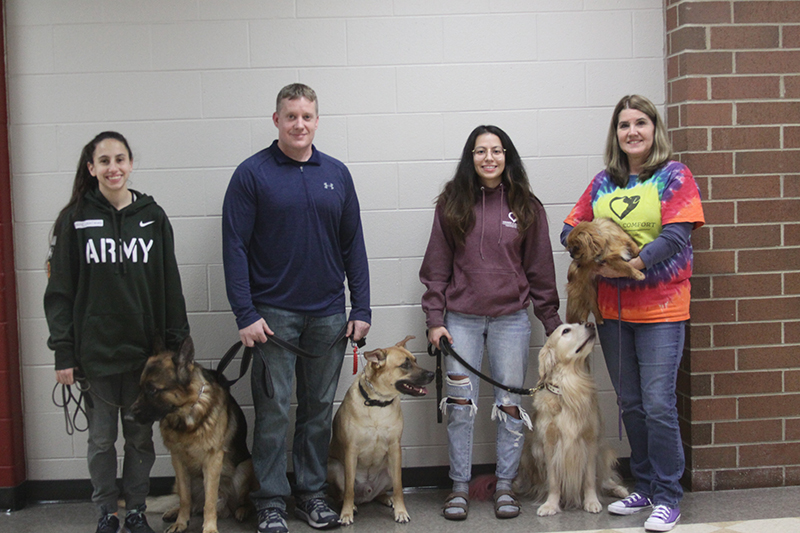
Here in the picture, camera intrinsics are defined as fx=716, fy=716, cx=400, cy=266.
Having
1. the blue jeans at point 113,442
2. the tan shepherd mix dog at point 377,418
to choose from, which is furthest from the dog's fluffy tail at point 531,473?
the blue jeans at point 113,442

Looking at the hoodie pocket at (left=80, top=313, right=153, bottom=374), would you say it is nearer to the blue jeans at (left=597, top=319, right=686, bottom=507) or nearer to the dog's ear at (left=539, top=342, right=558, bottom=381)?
the dog's ear at (left=539, top=342, right=558, bottom=381)

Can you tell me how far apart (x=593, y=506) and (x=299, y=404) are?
4.71ft

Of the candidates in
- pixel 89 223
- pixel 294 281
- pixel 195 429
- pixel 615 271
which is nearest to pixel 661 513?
pixel 615 271

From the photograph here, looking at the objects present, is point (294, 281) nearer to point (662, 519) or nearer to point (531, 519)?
point (531, 519)

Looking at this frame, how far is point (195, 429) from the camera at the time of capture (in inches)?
120

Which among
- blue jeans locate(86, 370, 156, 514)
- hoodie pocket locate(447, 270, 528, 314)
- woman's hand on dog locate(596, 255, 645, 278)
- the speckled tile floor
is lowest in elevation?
the speckled tile floor

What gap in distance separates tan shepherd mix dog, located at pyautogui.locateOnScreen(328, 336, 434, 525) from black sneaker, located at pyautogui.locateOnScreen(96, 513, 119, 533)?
0.99 m

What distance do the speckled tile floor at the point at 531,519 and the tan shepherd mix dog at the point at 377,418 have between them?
142 millimetres

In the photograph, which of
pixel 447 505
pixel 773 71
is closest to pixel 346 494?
pixel 447 505

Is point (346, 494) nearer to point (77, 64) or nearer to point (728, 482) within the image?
point (728, 482)

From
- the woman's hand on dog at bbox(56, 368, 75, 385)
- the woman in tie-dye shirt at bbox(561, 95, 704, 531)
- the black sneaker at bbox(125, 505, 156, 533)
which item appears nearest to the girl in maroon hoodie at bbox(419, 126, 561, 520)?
the woman in tie-dye shirt at bbox(561, 95, 704, 531)

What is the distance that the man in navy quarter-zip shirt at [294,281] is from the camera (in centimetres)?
308

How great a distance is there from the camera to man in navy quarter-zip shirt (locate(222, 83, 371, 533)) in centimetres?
308

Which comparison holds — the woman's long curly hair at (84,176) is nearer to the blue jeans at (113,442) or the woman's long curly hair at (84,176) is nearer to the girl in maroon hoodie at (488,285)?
the blue jeans at (113,442)
